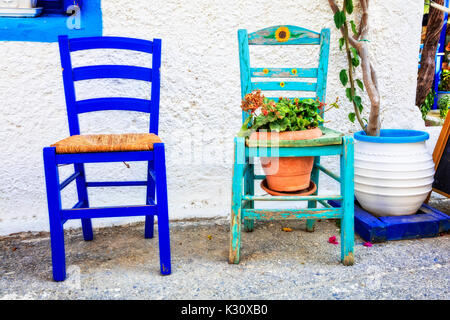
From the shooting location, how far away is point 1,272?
74.7 inches

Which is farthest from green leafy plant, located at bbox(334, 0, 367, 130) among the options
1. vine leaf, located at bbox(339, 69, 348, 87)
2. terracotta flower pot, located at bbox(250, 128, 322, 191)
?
terracotta flower pot, located at bbox(250, 128, 322, 191)

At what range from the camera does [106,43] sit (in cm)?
203

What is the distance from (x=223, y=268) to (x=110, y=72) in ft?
3.82

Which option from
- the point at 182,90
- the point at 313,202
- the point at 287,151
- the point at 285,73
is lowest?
the point at 313,202

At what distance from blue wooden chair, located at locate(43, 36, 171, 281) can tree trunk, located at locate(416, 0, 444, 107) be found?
3264 millimetres

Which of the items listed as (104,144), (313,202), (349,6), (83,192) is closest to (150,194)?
(83,192)

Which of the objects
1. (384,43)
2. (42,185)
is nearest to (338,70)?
(384,43)

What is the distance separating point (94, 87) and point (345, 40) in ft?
5.16

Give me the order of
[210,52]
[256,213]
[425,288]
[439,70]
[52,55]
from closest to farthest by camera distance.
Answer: [425,288]
[256,213]
[52,55]
[210,52]
[439,70]

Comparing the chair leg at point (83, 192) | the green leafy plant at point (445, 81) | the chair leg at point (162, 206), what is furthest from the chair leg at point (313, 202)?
the green leafy plant at point (445, 81)

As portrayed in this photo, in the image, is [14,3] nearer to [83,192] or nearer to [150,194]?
[83,192]

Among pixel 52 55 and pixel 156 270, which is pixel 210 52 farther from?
pixel 156 270

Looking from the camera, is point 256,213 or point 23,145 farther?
point 23,145

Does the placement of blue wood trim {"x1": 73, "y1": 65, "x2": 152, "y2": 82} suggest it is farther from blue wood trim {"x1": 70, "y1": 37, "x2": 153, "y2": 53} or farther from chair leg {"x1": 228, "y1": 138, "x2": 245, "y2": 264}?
chair leg {"x1": 228, "y1": 138, "x2": 245, "y2": 264}
